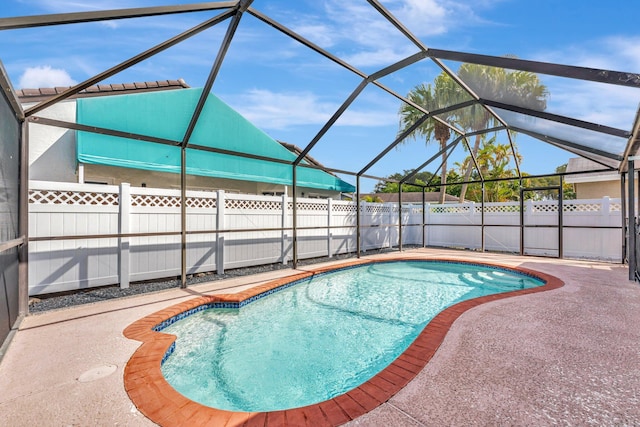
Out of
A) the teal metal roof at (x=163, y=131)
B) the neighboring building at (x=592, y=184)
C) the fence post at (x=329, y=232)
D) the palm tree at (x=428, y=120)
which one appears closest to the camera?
the teal metal roof at (x=163, y=131)

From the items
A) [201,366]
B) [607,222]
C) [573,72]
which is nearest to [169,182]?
[201,366]

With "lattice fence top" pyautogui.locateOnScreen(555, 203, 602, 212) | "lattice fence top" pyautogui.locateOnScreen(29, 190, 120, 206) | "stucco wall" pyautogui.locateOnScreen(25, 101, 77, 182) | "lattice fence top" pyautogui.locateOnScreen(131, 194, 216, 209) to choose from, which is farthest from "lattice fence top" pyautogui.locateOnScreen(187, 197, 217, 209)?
"lattice fence top" pyautogui.locateOnScreen(555, 203, 602, 212)

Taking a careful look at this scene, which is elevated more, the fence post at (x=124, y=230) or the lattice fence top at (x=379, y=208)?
the lattice fence top at (x=379, y=208)

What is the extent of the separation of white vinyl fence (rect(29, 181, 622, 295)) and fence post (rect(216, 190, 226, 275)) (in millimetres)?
21

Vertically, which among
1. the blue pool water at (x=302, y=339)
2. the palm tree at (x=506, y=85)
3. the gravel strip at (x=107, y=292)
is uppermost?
the palm tree at (x=506, y=85)

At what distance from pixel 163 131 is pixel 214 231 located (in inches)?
84.6

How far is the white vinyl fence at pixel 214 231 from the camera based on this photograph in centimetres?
435

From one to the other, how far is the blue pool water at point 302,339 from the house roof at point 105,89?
540 centimetres

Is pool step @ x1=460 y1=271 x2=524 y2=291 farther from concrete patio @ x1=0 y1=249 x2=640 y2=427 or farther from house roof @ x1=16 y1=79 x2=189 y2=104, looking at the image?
house roof @ x1=16 y1=79 x2=189 y2=104

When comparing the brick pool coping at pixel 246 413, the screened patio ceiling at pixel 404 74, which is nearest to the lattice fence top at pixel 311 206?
the screened patio ceiling at pixel 404 74

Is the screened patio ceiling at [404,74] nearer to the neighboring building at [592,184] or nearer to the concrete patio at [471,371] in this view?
the concrete patio at [471,371]

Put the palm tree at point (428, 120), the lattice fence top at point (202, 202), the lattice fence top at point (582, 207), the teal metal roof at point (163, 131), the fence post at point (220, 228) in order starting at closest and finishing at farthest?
1. the teal metal roof at point (163, 131)
2. the lattice fence top at point (202, 202)
3. the fence post at point (220, 228)
4. the lattice fence top at point (582, 207)
5. the palm tree at point (428, 120)

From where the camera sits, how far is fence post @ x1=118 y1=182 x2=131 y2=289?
4.88 m

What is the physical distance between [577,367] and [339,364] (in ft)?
6.51
